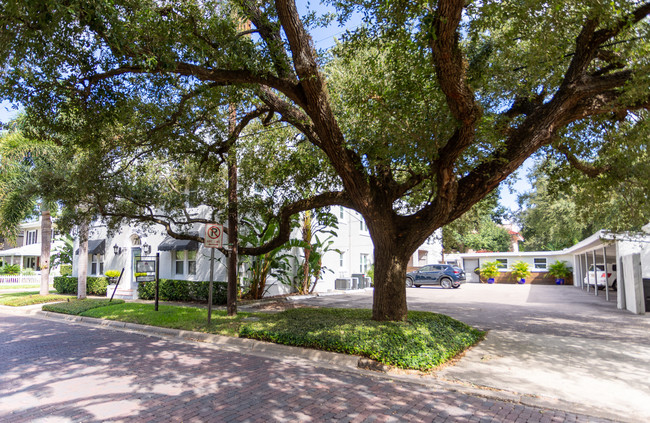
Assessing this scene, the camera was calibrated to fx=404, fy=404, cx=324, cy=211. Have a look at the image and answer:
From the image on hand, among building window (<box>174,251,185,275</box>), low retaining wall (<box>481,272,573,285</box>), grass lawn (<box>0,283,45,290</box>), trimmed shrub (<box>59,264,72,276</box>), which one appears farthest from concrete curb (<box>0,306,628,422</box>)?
low retaining wall (<box>481,272,573,285</box>)

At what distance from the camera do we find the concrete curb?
5223 millimetres

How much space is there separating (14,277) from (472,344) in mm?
33170

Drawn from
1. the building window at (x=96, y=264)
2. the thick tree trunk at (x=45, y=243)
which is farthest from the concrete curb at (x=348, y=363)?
the building window at (x=96, y=264)

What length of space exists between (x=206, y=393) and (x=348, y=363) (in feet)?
8.47

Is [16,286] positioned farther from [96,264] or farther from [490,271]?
[490,271]

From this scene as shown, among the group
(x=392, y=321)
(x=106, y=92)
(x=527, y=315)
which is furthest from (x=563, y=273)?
(x=106, y=92)

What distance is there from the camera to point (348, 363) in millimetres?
7027

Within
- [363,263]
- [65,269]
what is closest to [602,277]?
[363,263]

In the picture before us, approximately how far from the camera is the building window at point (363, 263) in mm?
26603

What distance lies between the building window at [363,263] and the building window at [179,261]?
11986 mm

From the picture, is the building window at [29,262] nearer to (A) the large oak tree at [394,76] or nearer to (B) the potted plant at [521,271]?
(A) the large oak tree at [394,76]

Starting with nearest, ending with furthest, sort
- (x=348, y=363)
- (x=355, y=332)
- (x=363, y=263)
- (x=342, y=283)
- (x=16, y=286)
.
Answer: (x=348, y=363)
(x=355, y=332)
(x=342, y=283)
(x=363, y=263)
(x=16, y=286)

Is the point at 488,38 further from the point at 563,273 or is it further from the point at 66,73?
the point at 563,273

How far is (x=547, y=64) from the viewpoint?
23.6 ft
